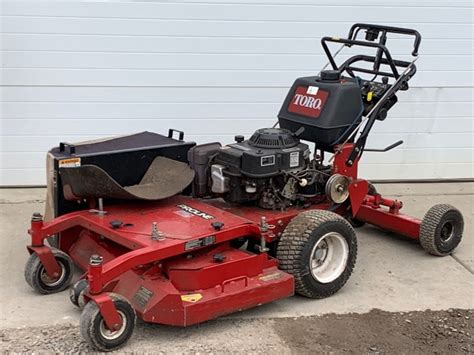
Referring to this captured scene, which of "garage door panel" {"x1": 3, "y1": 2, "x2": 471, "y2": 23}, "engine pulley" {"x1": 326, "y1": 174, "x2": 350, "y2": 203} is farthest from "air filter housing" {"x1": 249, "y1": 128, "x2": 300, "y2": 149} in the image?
"garage door panel" {"x1": 3, "y1": 2, "x2": 471, "y2": 23}

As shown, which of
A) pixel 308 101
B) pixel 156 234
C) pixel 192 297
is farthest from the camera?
pixel 308 101

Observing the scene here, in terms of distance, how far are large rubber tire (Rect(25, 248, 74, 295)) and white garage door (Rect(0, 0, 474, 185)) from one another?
10.1 ft

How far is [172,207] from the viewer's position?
18.4 ft

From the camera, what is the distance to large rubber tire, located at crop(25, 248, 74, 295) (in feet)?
17.4

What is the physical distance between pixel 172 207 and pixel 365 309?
157 cm

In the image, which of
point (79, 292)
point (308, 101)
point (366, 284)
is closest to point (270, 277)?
point (366, 284)

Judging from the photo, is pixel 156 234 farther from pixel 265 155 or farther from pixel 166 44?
pixel 166 44

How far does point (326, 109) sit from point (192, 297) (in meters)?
1.93

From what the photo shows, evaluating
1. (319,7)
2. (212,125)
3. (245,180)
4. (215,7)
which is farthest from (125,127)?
(245,180)

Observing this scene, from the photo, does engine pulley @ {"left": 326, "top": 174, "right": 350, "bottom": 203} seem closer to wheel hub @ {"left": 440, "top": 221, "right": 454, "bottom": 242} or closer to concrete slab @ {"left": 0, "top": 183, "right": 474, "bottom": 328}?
concrete slab @ {"left": 0, "top": 183, "right": 474, "bottom": 328}

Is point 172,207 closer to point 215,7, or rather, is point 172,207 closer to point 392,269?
point 392,269

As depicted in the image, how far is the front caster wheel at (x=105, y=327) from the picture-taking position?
Answer: 14.5 feet

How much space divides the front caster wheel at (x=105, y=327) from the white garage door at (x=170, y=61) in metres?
4.03

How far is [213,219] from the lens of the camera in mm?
5336
